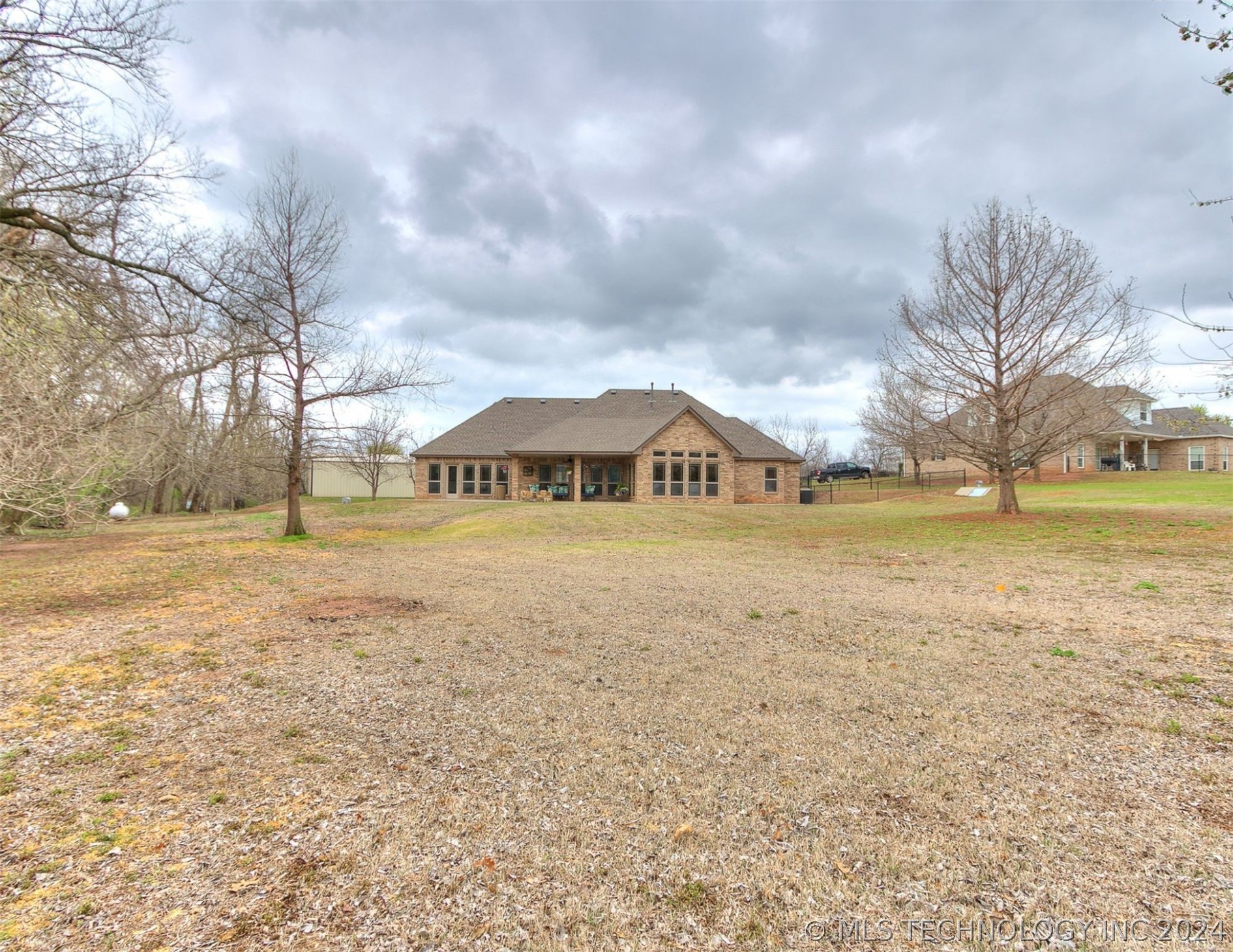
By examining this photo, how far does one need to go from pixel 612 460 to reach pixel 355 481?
73.3 ft

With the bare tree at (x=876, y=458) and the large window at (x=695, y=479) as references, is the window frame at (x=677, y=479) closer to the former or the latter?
the large window at (x=695, y=479)

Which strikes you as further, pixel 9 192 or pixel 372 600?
pixel 372 600

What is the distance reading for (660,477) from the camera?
3022 cm

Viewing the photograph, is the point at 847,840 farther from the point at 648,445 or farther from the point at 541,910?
the point at 648,445

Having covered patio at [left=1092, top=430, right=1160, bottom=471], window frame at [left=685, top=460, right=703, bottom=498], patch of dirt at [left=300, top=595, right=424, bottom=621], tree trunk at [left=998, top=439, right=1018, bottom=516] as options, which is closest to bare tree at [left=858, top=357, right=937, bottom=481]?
tree trunk at [left=998, top=439, right=1018, bottom=516]

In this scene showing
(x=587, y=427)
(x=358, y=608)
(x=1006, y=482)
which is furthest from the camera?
(x=587, y=427)

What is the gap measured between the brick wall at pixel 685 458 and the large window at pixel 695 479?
0.16 metres

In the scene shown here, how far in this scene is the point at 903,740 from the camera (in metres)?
4.07

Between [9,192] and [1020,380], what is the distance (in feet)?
75.2

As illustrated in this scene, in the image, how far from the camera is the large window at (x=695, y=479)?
30.3 m

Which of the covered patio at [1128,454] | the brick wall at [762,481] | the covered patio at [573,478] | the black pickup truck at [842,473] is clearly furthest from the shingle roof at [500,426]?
the covered patio at [1128,454]

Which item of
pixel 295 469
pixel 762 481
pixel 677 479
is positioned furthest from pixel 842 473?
pixel 295 469

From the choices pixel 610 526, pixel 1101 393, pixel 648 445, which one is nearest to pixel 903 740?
pixel 610 526

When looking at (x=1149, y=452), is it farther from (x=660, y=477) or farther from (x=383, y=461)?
(x=383, y=461)
